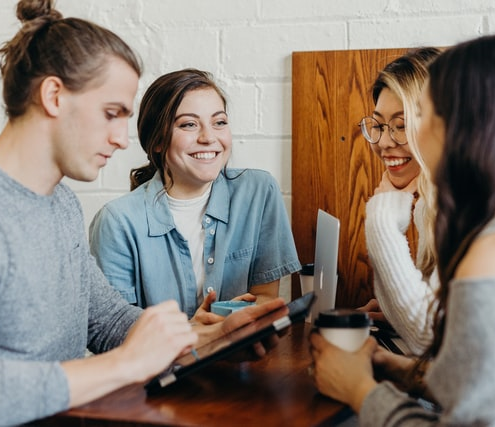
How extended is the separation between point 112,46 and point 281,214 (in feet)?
2.55

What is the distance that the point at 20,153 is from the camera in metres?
1.12

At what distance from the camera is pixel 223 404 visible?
97 centimetres

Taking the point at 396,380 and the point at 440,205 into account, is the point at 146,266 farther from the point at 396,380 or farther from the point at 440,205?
the point at 440,205

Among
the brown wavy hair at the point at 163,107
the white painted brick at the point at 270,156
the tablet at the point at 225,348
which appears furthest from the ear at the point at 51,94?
the white painted brick at the point at 270,156

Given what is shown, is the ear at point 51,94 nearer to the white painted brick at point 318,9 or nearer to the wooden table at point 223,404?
the wooden table at point 223,404

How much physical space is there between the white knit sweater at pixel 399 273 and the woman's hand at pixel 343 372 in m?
0.25

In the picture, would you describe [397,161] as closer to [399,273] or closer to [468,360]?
[399,273]

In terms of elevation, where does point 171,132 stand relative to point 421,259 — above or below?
above

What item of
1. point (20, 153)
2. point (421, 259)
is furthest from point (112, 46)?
point (421, 259)

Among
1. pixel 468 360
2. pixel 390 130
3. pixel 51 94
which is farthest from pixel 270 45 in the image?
pixel 468 360

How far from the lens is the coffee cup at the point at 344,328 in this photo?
1.02m

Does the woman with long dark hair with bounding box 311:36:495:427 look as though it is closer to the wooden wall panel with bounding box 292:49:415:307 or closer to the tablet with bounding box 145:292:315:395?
the tablet with bounding box 145:292:315:395

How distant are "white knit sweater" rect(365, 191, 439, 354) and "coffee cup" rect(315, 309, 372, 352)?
0.22 m

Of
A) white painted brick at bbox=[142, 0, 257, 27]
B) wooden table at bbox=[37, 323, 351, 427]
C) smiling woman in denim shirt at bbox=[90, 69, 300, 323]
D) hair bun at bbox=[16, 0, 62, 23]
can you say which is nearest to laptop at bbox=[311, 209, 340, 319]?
wooden table at bbox=[37, 323, 351, 427]
